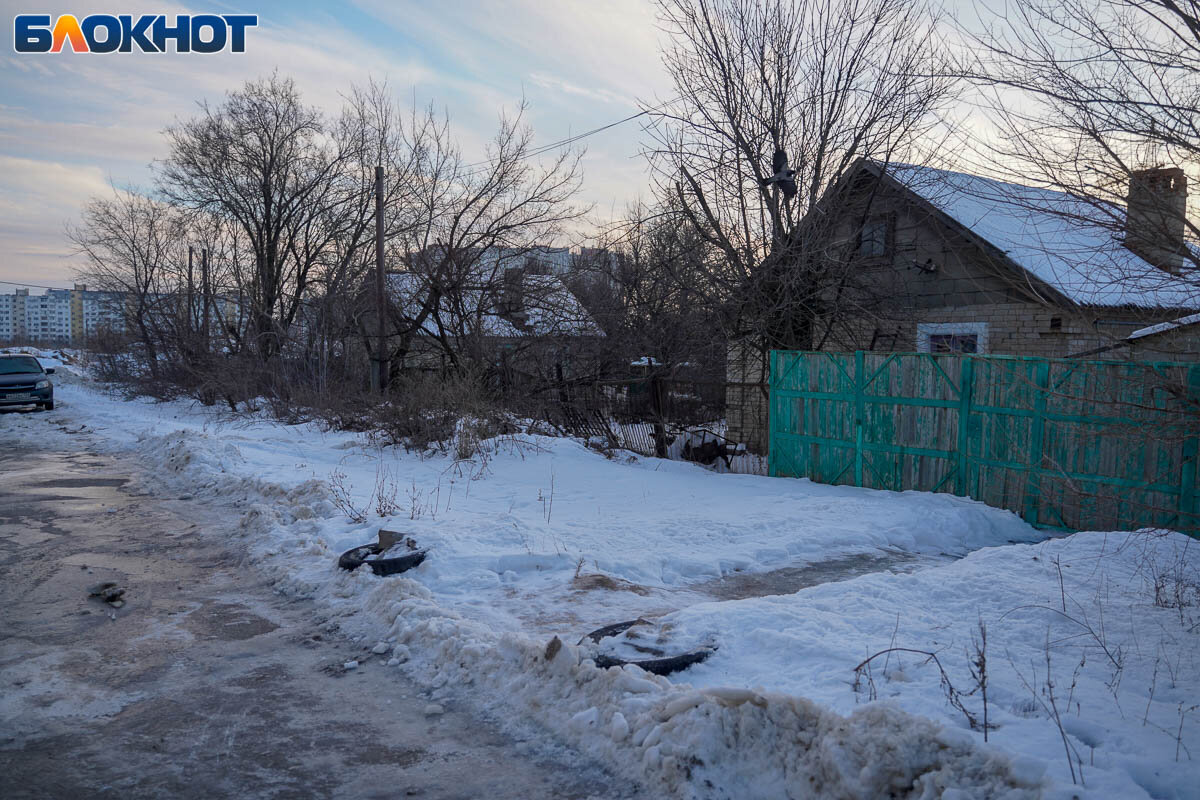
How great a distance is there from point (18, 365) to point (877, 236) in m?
25.3

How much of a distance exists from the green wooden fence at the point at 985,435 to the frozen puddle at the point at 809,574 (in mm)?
1540

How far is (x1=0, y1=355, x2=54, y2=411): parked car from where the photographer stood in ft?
76.4

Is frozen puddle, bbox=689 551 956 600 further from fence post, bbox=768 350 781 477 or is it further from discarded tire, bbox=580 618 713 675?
fence post, bbox=768 350 781 477

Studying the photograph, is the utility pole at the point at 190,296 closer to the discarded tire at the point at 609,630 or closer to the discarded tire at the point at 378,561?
the discarded tire at the point at 378,561

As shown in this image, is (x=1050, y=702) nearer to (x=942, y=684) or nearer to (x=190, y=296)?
(x=942, y=684)

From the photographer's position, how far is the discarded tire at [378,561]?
6375mm

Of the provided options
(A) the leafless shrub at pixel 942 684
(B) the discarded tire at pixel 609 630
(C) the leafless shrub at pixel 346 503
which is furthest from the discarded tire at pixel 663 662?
(C) the leafless shrub at pixel 346 503

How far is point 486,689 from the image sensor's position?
175 inches

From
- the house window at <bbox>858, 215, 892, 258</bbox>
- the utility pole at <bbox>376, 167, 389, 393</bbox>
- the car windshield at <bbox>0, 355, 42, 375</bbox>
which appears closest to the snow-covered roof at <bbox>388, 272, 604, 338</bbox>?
the utility pole at <bbox>376, 167, 389, 393</bbox>

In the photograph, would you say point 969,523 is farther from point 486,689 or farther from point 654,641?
point 486,689

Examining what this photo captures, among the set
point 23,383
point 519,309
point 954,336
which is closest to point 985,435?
point 954,336

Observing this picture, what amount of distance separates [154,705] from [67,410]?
83.8 feet

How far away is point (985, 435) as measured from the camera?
9594mm

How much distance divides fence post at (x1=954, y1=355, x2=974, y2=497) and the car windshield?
26352 mm
